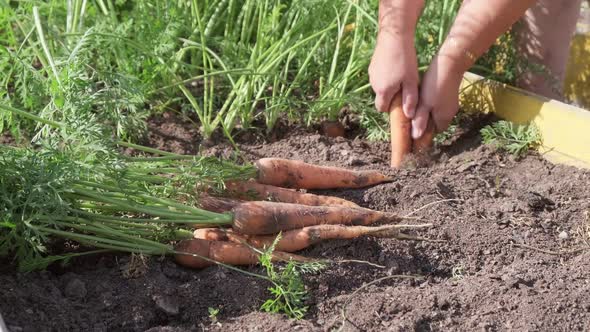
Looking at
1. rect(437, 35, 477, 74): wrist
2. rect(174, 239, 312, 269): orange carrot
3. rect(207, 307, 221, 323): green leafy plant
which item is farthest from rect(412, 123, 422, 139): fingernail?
rect(207, 307, 221, 323): green leafy plant

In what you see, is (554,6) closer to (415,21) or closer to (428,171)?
(415,21)

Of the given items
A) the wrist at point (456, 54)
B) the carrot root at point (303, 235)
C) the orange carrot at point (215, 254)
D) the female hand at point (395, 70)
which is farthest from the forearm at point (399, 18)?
the orange carrot at point (215, 254)

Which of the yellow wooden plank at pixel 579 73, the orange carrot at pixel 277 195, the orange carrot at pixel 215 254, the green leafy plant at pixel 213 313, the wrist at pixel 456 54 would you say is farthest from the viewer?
the yellow wooden plank at pixel 579 73

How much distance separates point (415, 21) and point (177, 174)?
3.31 feet

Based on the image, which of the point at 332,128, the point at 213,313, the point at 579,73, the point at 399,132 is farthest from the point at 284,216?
the point at 579,73

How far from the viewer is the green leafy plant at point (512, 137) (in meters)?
2.83

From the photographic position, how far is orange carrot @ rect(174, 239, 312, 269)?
2148 millimetres

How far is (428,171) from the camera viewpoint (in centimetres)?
273

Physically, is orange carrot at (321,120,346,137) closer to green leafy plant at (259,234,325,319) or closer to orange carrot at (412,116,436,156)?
orange carrot at (412,116,436,156)

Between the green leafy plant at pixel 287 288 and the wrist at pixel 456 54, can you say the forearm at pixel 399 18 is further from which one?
the green leafy plant at pixel 287 288

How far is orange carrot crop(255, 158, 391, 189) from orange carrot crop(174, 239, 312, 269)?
376mm

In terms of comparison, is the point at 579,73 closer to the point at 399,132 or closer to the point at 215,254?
the point at 399,132

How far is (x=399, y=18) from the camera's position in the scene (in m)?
2.71

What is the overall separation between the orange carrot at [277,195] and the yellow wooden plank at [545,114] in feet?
2.66
